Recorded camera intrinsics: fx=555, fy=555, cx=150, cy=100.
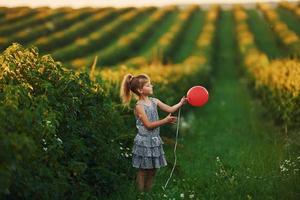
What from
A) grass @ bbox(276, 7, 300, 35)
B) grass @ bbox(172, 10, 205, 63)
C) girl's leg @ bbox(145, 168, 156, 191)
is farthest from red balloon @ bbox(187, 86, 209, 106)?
grass @ bbox(276, 7, 300, 35)

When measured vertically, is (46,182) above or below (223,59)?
below

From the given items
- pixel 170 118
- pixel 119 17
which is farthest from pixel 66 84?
pixel 119 17

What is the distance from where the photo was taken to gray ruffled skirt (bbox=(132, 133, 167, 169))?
802 centimetres

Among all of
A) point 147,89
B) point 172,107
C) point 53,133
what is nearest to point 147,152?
point 172,107

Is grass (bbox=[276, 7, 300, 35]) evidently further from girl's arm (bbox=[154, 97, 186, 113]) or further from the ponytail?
the ponytail

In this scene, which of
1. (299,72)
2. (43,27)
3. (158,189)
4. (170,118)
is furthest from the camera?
(43,27)

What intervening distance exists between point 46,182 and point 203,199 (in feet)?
8.37

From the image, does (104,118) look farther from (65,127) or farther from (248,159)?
(248,159)

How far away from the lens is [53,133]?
21.5 feet

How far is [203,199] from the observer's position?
8031 mm

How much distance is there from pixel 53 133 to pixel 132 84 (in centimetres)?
184

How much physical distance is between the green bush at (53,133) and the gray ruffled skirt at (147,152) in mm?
374

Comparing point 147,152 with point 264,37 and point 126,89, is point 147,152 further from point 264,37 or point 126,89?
point 264,37

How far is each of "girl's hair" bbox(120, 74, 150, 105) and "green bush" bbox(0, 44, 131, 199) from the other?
50 centimetres
